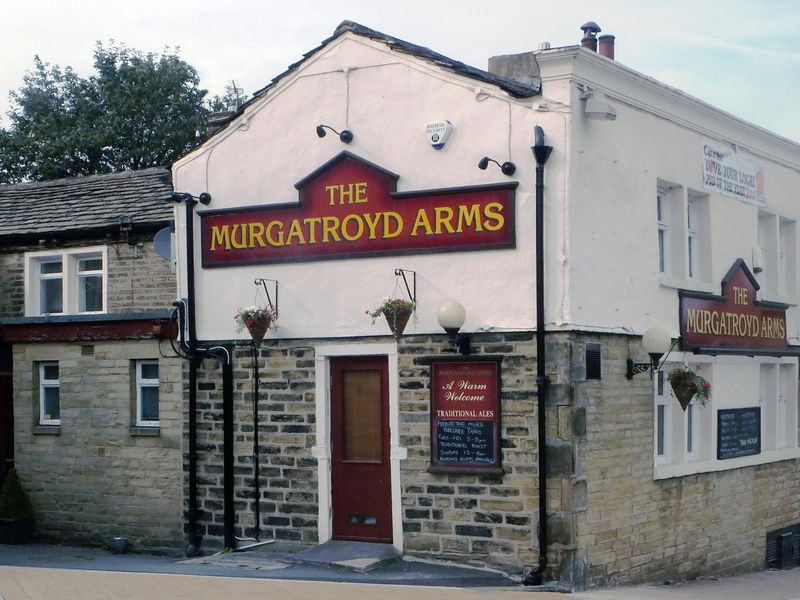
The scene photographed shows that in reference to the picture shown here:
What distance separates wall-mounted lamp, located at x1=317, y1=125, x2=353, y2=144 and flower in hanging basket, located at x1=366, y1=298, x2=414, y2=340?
2116 millimetres

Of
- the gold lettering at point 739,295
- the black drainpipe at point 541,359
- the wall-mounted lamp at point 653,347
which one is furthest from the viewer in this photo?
the gold lettering at point 739,295

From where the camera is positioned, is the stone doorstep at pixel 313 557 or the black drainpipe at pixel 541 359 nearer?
the black drainpipe at pixel 541 359

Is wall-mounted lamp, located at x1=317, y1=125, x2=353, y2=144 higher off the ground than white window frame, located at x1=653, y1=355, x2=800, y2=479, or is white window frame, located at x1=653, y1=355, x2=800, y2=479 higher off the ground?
wall-mounted lamp, located at x1=317, y1=125, x2=353, y2=144

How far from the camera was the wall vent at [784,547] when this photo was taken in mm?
18531

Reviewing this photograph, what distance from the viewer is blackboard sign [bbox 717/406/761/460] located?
16.9m

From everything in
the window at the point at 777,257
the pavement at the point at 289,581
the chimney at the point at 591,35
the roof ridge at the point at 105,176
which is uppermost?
the chimney at the point at 591,35

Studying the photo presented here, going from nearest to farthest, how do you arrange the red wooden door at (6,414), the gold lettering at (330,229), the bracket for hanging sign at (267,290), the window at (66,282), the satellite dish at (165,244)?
1. the gold lettering at (330,229)
2. the bracket for hanging sign at (267,290)
3. the satellite dish at (165,244)
4. the window at (66,282)
5. the red wooden door at (6,414)

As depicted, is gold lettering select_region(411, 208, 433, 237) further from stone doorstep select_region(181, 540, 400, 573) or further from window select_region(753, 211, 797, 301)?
window select_region(753, 211, 797, 301)

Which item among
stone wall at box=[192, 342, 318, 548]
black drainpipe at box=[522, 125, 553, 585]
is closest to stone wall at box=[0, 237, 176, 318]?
stone wall at box=[192, 342, 318, 548]

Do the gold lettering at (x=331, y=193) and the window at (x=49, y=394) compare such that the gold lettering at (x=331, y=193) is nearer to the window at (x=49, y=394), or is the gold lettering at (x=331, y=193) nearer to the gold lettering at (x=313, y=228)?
the gold lettering at (x=313, y=228)

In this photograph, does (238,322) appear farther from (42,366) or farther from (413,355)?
(42,366)

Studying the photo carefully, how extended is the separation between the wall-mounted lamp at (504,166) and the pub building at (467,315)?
0.09 feet

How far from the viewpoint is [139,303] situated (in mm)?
17000

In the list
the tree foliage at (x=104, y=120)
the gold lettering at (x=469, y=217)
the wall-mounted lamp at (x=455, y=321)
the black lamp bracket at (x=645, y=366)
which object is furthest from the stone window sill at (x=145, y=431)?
the tree foliage at (x=104, y=120)
